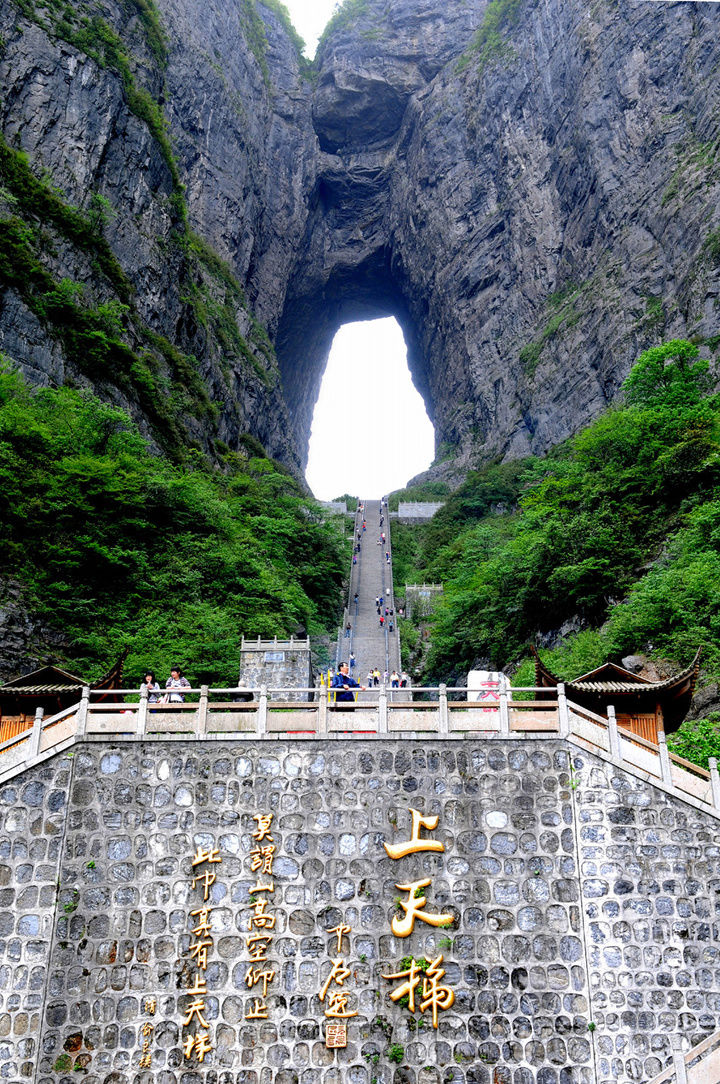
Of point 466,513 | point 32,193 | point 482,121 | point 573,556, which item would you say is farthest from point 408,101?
point 573,556

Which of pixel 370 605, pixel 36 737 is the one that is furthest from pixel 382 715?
pixel 370 605

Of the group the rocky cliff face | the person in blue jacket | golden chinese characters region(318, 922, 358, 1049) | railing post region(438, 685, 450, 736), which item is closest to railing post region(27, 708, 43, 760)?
the person in blue jacket

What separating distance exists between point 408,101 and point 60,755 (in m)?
64.9

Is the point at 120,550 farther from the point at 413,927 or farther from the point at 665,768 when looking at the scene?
the point at 665,768

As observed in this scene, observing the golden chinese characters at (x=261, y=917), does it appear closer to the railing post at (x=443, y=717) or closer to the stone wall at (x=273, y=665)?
the railing post at (x=443, y=717)

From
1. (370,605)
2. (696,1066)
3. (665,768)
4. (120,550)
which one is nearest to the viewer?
(696,1066)

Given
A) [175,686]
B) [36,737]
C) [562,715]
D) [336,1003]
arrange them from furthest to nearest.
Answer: [175,686] → [562,715] → [36,737] → [336,1003]

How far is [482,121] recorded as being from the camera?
5969cm

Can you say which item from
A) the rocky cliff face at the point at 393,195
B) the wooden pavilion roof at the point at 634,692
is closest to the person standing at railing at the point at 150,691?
the wooden pavilion roof at the point at 634,692

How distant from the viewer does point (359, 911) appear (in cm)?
1197

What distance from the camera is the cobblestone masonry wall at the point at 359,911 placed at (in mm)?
11289

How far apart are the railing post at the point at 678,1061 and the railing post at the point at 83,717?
8735mm

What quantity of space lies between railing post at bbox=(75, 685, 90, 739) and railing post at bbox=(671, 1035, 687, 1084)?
8735 millimetres

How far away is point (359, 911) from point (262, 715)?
297 cm
